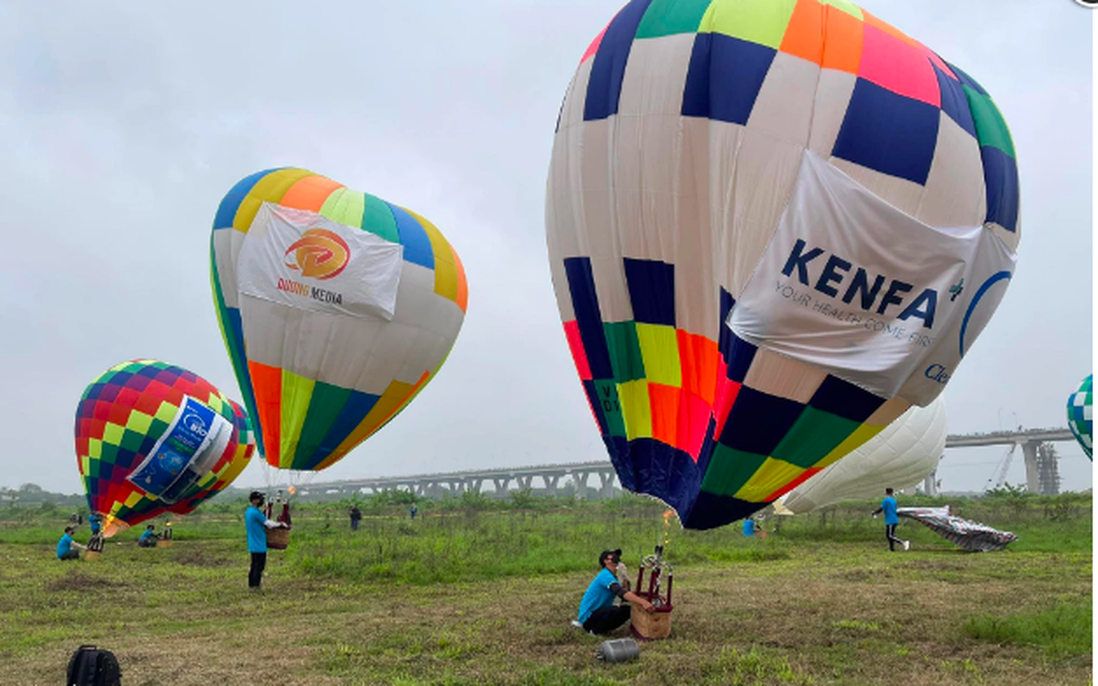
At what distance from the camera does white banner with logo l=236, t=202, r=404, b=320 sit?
15898 millimetres

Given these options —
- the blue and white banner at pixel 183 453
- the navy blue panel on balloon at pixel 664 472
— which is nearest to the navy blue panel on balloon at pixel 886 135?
the navy blue panel on balloon at pixel 664 472

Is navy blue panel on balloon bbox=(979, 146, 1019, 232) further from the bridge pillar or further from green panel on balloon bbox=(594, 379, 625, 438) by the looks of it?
the bridge pillar

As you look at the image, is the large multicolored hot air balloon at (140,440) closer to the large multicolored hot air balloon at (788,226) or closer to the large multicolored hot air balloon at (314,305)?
the large multicolored hot air balloon at (314,305)

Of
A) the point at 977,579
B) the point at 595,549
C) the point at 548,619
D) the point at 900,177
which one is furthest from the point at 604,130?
the point at 595,549

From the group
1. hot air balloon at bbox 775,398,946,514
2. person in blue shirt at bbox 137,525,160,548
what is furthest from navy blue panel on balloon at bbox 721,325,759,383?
person in blue shirt at bbox 137,525,160,548

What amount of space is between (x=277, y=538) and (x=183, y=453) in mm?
10763

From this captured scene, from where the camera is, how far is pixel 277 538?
12844 mm

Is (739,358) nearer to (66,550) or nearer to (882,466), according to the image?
(882,466)

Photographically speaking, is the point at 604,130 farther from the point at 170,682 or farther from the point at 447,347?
the point at 447,347

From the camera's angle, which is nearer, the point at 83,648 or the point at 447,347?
the point at 83,648

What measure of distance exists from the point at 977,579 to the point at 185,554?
1635 cm

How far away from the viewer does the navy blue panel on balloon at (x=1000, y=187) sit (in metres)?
7.64

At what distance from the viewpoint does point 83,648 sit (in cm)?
548

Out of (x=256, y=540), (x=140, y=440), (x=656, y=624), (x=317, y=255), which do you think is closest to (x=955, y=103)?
(x=656, y=624)
